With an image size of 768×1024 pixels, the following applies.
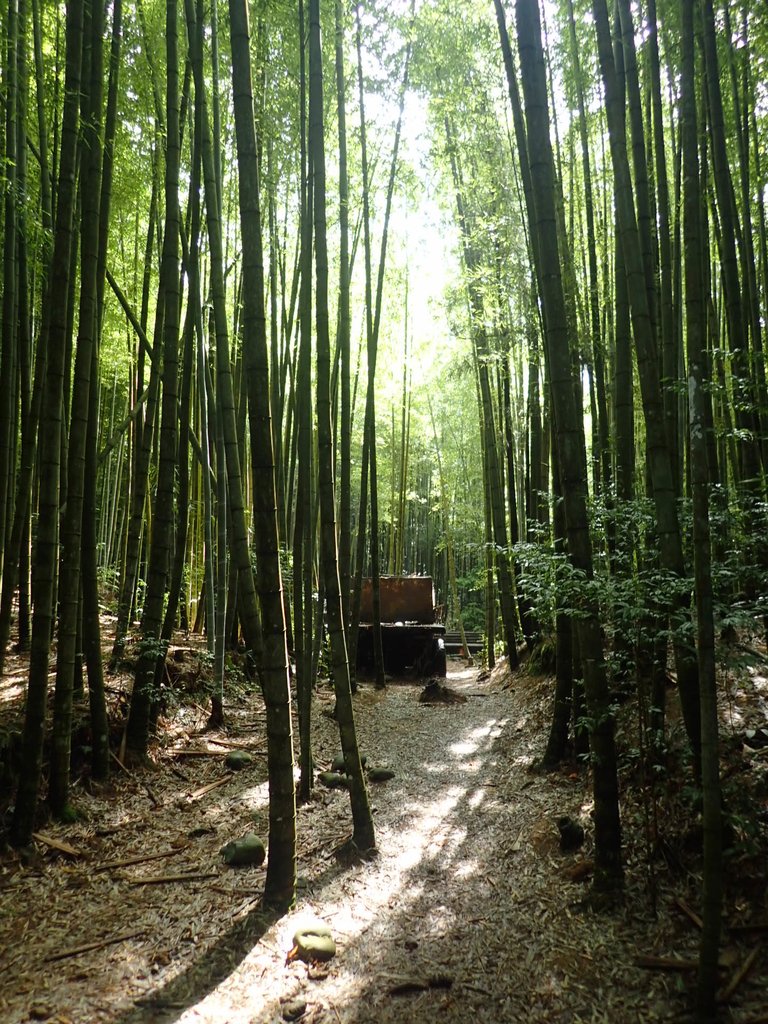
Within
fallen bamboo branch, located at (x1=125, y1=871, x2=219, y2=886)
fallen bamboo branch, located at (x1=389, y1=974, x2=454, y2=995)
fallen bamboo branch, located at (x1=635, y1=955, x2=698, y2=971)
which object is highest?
fallen bamboo branch, located at (x1=635, y1=955, x2=698, y2=971)

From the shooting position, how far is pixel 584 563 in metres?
2.09

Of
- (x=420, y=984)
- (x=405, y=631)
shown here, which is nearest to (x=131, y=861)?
(x=420, y=984)

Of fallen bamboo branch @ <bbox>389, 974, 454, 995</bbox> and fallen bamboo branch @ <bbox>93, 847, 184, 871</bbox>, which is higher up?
→ fallen bamboo branch @ <bbox>93, 847, 184, 871</bbox>

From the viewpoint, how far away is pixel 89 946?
194 centimetres

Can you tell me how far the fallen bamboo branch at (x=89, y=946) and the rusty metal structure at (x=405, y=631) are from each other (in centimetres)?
531

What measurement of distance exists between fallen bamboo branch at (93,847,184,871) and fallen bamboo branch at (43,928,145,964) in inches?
19.2

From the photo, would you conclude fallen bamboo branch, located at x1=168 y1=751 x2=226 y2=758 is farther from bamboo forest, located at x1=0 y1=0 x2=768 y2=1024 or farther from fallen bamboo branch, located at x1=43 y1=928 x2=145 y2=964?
fallen bamboo branch, located at x1=43 y1=928 x2=145 y2=964

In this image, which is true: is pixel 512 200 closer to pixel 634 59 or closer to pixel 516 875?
pixel 634 59

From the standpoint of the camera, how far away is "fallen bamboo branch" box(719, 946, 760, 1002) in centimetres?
156

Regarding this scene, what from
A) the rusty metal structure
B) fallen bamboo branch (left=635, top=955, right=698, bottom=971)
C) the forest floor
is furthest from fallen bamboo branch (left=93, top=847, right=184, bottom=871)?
the rusty metal structure

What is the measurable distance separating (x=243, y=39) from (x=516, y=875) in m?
3.02

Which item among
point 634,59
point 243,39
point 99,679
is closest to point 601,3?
point 634,59

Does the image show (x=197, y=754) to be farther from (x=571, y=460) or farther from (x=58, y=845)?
(x=571, y=460)

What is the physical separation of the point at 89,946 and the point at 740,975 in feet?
5.95
